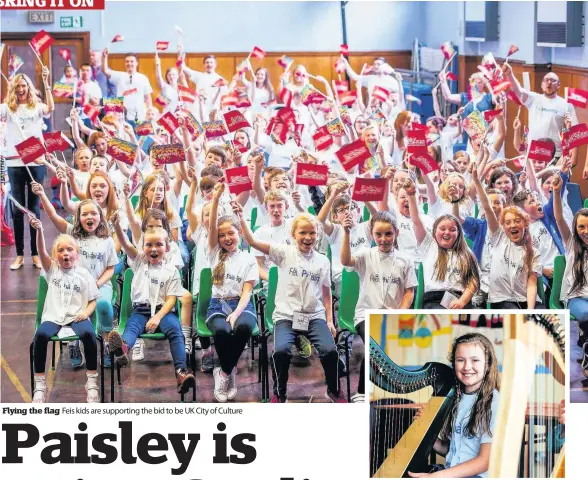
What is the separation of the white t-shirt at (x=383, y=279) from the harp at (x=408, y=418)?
3.24 ft

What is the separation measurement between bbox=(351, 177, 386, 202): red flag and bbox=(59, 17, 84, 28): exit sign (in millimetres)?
12135

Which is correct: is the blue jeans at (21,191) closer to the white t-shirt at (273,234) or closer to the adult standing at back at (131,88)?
the white t-shirt at (273,234)

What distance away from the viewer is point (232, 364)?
676 centimetres

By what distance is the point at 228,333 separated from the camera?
21.9 ft

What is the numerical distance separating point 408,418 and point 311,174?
6.93 feet

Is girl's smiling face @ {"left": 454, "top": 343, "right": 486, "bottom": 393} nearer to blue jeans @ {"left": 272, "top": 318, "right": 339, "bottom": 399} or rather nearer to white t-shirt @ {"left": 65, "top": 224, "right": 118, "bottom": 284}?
blue jeans @ {"left": 272, "top": 318, "right": 339, "bottom": 399}

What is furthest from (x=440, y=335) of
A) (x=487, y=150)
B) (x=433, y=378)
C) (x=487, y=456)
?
(x=487, y=150)

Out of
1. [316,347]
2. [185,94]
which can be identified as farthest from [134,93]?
[316,347]

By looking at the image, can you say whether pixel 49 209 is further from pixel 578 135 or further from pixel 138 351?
pixel 578 135

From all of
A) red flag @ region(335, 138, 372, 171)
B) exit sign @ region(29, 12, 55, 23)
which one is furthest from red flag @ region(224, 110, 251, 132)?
exit sign @ region(29, 12, 55, 23)

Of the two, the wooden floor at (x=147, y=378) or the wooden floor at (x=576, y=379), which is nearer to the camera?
the wooden floor at (x=576, y=379)

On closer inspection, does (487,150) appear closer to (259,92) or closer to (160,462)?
(160,462)

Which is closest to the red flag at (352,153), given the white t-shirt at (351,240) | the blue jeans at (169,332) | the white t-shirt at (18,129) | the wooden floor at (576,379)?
the white t-shirt at (351,240)

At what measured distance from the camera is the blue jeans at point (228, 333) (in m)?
6.69
